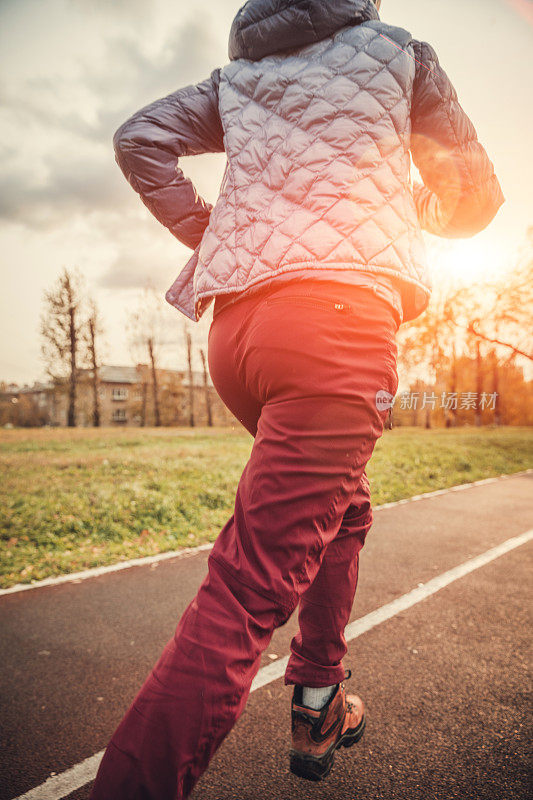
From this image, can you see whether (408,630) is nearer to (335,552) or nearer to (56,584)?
(335,552)

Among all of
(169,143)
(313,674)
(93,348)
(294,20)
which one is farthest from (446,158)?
(93,348)

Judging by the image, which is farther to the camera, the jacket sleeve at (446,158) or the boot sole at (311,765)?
the boot sole at (311,765)

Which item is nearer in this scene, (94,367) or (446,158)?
(446,158)

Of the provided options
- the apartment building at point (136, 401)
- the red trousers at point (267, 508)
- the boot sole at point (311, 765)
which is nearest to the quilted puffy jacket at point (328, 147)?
the red trousers at point (267, 508)

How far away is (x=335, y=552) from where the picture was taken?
4.70ft

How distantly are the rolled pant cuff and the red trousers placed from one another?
60 centimetres

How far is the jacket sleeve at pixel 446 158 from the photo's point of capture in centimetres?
128

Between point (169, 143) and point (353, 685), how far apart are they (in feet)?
7.77

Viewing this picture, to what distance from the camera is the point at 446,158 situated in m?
1.34

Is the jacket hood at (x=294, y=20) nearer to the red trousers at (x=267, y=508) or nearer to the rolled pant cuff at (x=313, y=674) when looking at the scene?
the red trousers at (x=267, y=508)

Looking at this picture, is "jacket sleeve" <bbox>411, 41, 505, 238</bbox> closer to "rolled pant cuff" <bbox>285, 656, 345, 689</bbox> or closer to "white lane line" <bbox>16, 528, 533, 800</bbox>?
"rolled pant cuff" <bbox>285, 656, 345, 689</bbox>

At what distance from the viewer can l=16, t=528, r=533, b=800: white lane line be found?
1.58 metres

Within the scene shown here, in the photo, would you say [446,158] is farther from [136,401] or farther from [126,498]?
[136,401]

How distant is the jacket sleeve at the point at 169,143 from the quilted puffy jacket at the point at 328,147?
2cm
